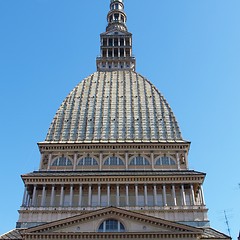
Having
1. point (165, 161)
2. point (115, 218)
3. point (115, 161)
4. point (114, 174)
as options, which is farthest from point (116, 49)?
point (115, 218)

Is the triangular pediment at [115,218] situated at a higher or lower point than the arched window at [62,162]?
lower

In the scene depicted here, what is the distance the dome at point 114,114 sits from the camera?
64062 millimetres

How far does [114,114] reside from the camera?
6838 cm

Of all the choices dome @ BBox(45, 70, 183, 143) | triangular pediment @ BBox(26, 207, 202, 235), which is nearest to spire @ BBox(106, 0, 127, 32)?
dome @ BBox(45, 70, 183, 143)

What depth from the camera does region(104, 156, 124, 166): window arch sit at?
196 ft

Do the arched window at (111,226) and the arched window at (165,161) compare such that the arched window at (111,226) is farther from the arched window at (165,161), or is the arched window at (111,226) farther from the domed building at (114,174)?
the arched window at (165,161)

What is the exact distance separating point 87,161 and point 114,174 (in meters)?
6.57

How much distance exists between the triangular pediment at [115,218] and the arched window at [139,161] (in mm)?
15780

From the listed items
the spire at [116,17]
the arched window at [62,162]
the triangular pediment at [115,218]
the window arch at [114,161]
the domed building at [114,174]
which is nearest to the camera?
the triangular pediment at [115,218]

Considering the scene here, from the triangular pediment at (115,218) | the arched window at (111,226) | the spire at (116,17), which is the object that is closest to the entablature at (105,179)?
the triangular pediment at (115,218)

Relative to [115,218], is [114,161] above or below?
above

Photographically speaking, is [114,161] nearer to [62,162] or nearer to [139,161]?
[139,161]

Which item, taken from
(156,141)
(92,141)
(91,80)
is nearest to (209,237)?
(156,141)

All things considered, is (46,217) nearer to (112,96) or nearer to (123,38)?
(112,96)
